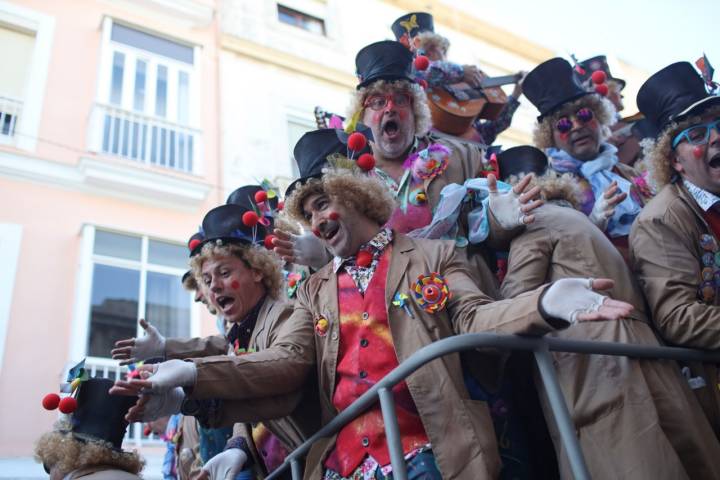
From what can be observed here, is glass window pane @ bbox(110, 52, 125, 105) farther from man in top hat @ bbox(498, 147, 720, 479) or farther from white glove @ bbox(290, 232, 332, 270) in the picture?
man in top hat @ bbox(498, 147, 720, 479)

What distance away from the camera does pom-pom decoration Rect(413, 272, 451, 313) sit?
2613 millimetres

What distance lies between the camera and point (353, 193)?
3.05 meters

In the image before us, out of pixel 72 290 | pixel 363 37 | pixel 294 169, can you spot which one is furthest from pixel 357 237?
pixel 363 37

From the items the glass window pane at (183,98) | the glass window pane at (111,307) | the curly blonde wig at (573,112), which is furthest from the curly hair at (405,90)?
the glass window pane at (183,98)

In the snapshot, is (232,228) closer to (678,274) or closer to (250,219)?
(250,219)

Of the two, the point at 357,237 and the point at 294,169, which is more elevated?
the point at 294,169

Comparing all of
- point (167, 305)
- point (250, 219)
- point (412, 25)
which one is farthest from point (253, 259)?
point (167, 305)

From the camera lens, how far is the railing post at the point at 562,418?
6.20 feet

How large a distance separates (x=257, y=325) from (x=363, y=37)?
1170 centimetres

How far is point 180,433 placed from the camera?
4.49 m

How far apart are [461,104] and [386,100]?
1177 millimetres

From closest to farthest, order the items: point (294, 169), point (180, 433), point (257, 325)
Answer: point (257, 325), point (180, 433), point (294, 169)

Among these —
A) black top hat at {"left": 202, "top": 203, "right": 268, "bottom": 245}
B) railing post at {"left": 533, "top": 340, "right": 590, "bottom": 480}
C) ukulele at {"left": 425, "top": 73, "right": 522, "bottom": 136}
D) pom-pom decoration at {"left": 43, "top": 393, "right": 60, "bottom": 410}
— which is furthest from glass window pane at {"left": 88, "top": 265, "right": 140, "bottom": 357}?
railing post at {"left": 533, "top": 340, "right": 590, "bottom": 480}

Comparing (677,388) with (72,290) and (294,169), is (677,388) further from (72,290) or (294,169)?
(294,169)
